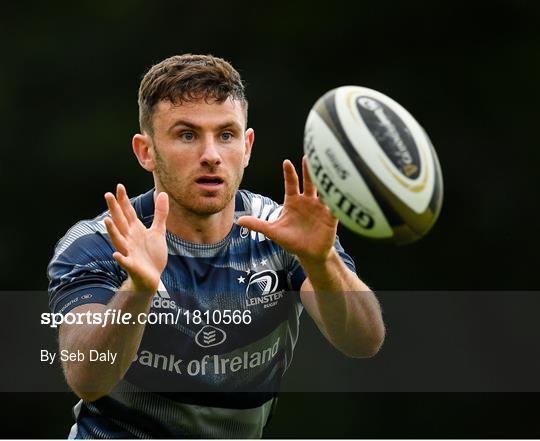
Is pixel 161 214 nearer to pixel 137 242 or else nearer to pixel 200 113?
pixel 137 242

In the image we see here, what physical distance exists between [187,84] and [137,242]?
1129mm

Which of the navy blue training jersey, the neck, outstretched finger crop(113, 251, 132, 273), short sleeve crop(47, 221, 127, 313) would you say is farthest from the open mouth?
outstretched finger crop(113, 251, 132, 273)

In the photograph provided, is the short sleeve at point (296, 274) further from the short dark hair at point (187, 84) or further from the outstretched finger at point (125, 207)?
the outstretched finger at point (125, 207)

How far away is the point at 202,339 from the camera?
6141 mm

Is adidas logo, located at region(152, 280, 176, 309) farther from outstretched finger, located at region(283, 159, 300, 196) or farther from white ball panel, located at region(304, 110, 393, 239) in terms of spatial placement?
white ball panel, located at region(304, 110, 393, 239)

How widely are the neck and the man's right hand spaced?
66cm

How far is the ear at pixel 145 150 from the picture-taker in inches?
245

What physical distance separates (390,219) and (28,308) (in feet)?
24.1

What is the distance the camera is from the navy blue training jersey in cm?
612

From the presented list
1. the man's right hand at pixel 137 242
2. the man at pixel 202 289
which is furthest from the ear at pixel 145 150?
the man's right hand at pixel 137 242

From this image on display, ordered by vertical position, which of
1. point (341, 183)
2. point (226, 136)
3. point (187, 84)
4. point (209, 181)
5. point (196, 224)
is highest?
point (187, 84)

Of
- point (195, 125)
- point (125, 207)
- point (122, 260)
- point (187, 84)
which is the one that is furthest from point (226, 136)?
point (122, 260)

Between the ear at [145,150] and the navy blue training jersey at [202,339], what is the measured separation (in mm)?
151

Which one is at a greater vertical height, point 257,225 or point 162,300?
point 257,225
